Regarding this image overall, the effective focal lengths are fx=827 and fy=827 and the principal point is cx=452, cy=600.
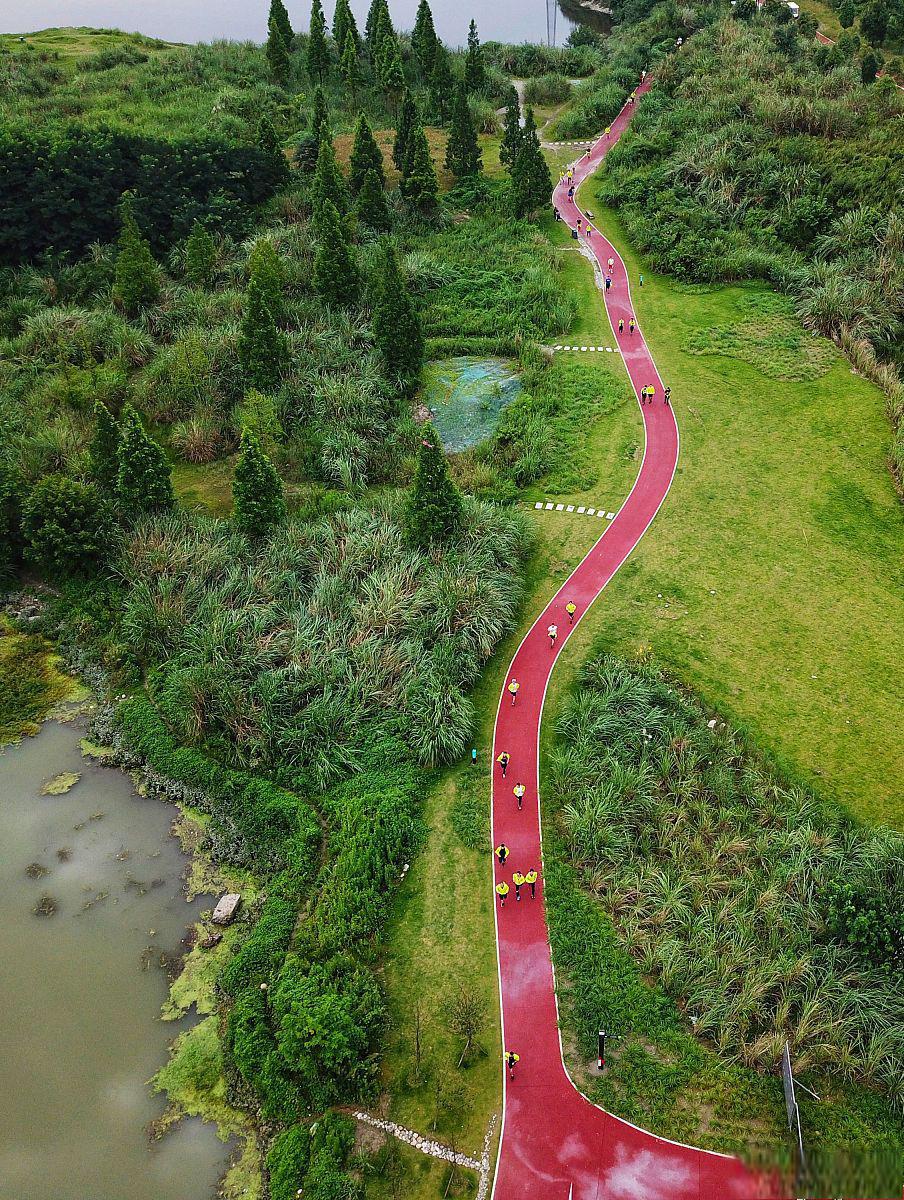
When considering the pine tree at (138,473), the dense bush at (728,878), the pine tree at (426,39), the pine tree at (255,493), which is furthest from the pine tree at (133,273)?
the pine tree at (426,39)

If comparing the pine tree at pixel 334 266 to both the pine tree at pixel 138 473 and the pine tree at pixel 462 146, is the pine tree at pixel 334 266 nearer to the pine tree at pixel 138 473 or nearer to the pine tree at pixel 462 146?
the pine tree at pixel 138 473

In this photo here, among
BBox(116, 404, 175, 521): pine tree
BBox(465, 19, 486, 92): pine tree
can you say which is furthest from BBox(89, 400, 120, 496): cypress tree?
BBox(465, 19, 486, 92): pine tree

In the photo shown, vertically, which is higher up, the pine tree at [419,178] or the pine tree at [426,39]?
the pine tree at [426,39]

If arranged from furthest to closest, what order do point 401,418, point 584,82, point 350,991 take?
1. point 584,82
2. point 401,418
3. point 350,991

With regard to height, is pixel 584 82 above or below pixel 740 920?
above

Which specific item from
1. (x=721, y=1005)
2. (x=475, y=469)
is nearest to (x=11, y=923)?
(x=721, y=1005)

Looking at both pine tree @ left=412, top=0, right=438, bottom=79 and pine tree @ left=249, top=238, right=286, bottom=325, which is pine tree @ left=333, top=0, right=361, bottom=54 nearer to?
pine tree @ left=412, top=0, right=438, bottom=79

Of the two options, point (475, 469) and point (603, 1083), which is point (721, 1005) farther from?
point (475, 469)
